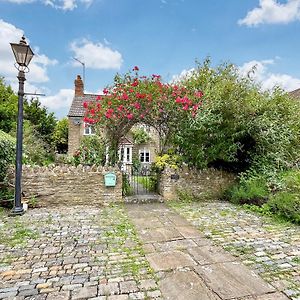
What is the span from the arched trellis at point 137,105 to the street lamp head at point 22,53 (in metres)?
2.17

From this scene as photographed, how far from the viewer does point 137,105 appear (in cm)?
764

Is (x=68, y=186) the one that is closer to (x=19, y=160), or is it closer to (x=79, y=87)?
(x=19, y=160)

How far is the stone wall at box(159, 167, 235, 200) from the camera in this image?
27.1ft

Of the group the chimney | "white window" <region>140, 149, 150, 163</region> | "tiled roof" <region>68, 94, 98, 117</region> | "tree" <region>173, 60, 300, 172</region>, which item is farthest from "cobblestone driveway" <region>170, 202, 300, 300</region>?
the chimney

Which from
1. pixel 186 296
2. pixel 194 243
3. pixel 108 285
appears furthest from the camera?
pixel 194 243

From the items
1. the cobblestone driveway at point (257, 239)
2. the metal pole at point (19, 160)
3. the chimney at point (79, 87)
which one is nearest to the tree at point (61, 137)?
the chimney at point (79, 87)

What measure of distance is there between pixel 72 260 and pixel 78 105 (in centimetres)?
1920

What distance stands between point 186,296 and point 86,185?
547cm

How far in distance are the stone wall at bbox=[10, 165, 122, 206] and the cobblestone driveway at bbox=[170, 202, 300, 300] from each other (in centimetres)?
229

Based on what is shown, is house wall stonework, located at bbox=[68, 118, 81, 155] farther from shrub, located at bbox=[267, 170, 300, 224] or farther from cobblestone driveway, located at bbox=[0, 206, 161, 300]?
shrub, located at bbox=[267, 170, 300, 224]

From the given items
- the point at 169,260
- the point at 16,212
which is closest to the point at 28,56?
the point at 16,212

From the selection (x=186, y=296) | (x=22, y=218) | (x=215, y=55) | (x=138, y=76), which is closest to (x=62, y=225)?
(x=22, y=218)

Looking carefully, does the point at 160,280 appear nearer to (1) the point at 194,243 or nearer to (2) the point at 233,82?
(1) the point at 194,243

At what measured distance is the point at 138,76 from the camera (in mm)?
8195
